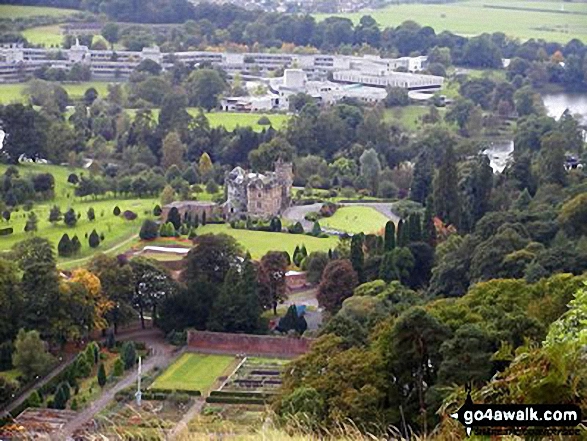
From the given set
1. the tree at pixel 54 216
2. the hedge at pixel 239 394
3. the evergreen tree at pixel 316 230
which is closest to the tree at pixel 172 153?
the tree at pixel 54 216

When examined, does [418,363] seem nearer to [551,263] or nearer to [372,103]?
[551,263]

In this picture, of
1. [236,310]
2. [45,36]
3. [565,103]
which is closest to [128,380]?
[236,310]

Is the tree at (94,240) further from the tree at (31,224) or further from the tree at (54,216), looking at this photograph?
the tree at (54,216)

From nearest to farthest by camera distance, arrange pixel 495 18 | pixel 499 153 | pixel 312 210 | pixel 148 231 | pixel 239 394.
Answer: pixel 239 394
pixel 148 231
pixel 312 210
pixel 499 153
pixel 495 18

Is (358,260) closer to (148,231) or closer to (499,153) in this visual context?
(148,231)

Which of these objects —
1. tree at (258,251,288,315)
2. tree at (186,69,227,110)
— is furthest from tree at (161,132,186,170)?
tree at (258,251,288,315)

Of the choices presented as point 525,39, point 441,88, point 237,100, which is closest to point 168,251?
point 237,100

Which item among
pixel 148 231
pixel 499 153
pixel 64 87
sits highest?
pixel 64 87
